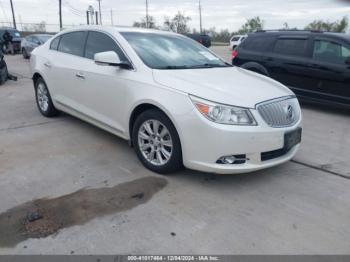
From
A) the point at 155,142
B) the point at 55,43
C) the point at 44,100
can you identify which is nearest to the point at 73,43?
the point at 55,43

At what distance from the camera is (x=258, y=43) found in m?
8.17

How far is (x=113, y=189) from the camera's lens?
351cm

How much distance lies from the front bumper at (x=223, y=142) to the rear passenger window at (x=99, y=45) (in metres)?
1.44

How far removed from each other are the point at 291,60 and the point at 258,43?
3.57 ft

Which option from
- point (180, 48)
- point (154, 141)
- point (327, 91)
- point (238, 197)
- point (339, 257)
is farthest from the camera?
point (327, 91)

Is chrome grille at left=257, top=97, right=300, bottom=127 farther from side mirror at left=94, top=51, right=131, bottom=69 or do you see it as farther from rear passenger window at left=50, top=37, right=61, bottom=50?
rear passenger window at left=50, top=37, right=61, bottom=50

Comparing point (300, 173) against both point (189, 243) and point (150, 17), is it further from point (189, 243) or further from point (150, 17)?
point (150, 17)

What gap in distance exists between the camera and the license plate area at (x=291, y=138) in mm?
3619

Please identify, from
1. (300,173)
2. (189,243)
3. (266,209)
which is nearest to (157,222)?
(189,243)

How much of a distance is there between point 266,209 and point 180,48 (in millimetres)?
2528

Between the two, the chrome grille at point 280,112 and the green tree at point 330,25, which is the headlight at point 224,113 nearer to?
the chrome grille at point 280,112

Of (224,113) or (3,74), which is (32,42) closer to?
(3,74)

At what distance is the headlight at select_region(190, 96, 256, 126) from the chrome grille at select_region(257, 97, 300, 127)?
0.62 feet

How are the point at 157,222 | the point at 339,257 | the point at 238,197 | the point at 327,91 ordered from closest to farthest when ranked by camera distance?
the point at 339,257
the point at 157,222
the point at 238,197
the point at 327,91
